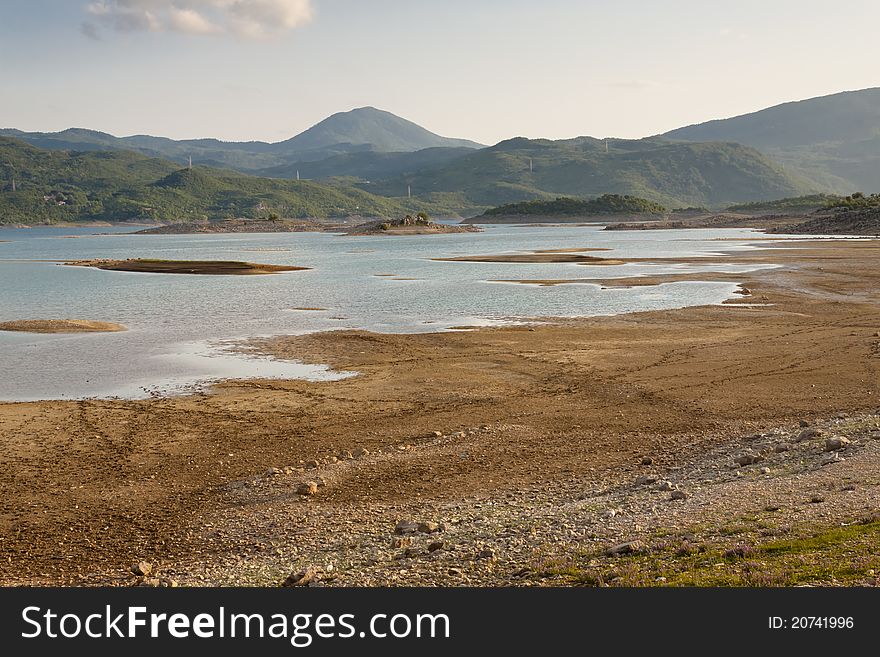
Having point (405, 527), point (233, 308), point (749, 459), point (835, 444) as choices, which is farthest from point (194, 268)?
point (835, 444)

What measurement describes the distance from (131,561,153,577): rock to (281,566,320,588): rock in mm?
2226

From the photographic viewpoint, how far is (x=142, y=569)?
38.8 feet

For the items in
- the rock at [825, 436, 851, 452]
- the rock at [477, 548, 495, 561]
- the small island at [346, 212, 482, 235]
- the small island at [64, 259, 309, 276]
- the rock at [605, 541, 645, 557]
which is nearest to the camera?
the rock at [605, 541, 645, 557]

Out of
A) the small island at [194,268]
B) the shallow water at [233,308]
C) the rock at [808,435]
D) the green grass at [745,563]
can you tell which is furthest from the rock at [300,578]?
the small island at [194,268]

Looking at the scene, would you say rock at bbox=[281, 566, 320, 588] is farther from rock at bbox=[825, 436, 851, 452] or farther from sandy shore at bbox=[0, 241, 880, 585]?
rock at bbox=[825, 436, 851, 452]

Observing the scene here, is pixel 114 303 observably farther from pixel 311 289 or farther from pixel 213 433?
pixel 213 433

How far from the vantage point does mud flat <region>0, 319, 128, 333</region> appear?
39.2m

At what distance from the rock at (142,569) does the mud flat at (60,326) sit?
2908 centimetres

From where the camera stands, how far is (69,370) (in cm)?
2939

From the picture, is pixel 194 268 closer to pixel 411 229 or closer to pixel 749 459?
pixel 749 459

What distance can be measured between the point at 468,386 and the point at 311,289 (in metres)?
36.2

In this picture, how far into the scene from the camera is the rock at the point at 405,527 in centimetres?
1311

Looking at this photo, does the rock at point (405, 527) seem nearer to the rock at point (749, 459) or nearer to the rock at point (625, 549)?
the rock at point (625, 549)

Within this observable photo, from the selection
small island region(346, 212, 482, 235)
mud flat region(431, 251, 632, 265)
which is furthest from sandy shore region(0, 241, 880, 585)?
small island region(346, 212, 482, 235)
